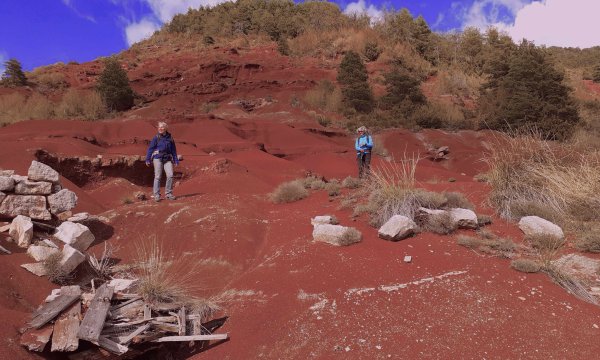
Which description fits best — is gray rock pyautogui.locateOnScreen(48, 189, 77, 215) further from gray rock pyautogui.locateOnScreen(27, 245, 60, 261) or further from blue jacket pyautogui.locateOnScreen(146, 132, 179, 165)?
blue jacket pyautogui.locateOnScreen(146, 132, 179, 165)

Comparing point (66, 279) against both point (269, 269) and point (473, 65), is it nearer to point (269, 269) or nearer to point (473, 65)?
point (269, 269)

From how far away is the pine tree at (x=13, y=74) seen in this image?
27.0 m

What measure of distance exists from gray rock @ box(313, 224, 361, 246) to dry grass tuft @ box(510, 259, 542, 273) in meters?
1.97

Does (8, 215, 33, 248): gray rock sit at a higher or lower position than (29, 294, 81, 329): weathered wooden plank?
higher

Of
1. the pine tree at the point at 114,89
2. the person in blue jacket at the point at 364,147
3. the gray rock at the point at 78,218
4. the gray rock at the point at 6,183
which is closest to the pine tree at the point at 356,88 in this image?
the pine tree at the point at 114,89

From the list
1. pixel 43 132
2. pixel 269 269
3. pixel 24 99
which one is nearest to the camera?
pixel 269 269

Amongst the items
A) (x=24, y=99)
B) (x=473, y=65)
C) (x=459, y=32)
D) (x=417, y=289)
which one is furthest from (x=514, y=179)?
(x=459, y=32)

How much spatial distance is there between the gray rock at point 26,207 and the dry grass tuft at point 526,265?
21.6 ft

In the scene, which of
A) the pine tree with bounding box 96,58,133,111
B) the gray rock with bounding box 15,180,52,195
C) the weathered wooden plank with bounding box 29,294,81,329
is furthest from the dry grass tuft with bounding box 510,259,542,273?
the pine tree with bounding box 96,58,133,111

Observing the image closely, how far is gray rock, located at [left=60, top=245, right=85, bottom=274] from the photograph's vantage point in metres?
4.97

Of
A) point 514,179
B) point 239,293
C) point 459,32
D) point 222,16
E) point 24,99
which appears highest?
point 222,16

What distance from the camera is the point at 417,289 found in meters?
4.43

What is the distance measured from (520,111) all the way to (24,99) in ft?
93.5

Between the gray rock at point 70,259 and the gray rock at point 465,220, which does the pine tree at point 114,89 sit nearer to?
the gray rock at point 70,259
